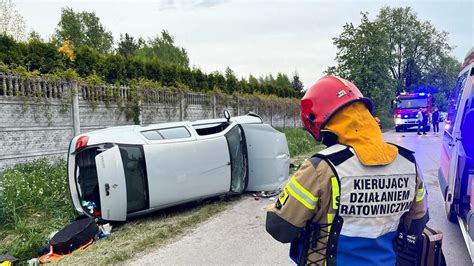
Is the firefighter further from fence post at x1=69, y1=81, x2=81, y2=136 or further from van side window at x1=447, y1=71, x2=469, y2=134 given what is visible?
fence post at x1=69, y1=81, x2=81, y2=136

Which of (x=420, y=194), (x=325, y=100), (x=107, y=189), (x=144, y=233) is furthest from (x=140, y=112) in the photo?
(x=420, y=194)

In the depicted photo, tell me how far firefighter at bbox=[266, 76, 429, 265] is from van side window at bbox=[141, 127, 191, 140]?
4.06 meters

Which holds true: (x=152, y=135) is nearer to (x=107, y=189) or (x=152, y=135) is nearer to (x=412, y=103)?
(x=107, y=189)

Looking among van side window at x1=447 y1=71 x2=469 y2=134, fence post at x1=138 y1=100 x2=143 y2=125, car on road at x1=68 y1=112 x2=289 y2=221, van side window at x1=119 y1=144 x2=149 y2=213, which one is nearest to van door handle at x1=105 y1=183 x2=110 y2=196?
car on road at x1=68 y1=112 x2=289 y2=221

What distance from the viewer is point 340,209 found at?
1623 mm

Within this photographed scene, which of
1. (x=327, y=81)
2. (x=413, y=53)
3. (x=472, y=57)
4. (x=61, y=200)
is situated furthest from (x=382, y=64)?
(x=327, y=81)

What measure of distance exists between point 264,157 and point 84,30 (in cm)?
3391

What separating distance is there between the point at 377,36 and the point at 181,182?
80.6 ft

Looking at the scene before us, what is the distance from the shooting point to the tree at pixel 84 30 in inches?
1331

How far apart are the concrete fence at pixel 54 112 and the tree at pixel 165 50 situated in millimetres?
27994

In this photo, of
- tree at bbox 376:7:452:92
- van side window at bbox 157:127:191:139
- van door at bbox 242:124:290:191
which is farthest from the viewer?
tree at bbox 376:7:452:92

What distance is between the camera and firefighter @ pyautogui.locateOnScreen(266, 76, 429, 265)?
1.62m

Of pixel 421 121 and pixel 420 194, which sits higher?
pixel 420 194

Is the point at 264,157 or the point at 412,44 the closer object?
the point at 264,157
